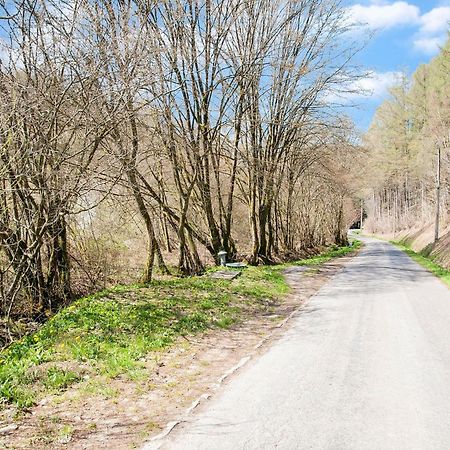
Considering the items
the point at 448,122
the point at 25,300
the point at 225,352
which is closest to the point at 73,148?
the point at 25,300

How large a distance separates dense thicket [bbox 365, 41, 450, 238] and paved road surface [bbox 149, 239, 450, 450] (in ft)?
78.3

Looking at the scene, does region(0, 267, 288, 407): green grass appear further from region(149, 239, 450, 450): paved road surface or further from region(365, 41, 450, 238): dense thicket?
region(365, 41, 450, 238): dense thicket

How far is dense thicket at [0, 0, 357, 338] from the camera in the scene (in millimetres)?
8336

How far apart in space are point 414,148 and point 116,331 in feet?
156

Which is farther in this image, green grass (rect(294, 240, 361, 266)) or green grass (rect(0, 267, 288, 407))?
green grass (rect(294, 240, 361, 266))

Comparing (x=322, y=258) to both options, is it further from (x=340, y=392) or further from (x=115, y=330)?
(x=340, y=392)

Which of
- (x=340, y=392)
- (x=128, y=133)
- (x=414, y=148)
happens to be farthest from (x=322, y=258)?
(x=414, y=148)

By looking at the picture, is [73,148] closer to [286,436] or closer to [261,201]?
[286,436]

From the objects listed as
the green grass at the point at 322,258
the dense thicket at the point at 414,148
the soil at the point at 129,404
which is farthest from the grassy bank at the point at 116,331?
the dense thicket at the point at 414,148

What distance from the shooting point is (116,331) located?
7.63 metres

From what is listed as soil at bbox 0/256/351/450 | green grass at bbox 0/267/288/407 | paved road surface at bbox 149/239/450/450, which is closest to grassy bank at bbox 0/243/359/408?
green grass at bbox 0/267/288/407

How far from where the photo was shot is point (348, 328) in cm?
809

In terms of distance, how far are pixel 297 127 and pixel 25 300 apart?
14242 mm

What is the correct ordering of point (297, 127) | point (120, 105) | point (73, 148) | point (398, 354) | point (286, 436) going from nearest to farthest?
1. point (286, 436)
2. point (398, 354)
3. point (120, 105)
4. point (73, 148)
5. point (297, 127)
